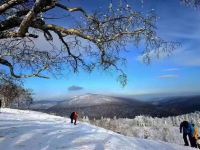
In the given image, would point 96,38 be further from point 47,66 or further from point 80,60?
point 47,66

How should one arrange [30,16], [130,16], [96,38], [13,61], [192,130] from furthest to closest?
[192,130], [13,61], [96,38], [130,16], [30,16]

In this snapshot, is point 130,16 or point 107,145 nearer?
point 130,16

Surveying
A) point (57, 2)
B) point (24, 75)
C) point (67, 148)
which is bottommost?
point (67, 148)

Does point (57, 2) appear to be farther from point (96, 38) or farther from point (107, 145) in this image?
point (107, 145)

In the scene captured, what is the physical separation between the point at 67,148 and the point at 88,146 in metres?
0.88

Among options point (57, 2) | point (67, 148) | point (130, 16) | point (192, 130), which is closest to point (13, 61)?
point (67, 148)

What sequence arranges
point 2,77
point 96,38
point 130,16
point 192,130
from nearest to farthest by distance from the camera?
point 130,16
point 96,38
point 2,77
point 192,130

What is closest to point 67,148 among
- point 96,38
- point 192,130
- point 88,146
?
point 88,146

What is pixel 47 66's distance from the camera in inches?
754

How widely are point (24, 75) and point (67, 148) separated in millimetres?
5035

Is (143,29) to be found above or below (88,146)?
above

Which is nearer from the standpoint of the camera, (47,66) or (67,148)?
(67,148)

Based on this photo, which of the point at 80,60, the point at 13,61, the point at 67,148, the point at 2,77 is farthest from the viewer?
the point at 2,77

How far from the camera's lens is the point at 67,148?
53.1 ft
